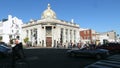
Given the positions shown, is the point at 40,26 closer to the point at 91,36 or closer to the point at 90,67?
the point at 91,36

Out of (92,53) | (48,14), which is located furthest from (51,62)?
(48,14)

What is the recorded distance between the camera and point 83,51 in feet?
86.1

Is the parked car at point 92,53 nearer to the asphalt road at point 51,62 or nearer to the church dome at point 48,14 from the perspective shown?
the asphalt road at point 51,62

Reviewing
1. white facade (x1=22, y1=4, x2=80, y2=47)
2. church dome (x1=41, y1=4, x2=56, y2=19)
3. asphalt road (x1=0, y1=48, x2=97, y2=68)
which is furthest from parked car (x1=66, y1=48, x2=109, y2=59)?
church dome (x1=41, y1=4, x2=56, y2=19)

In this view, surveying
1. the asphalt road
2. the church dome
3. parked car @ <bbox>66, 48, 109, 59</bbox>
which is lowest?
the asphalt road

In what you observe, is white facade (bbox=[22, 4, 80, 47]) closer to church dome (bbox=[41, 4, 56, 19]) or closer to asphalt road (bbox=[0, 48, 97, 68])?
church dome (bbox=[41, 4, 56, 19])

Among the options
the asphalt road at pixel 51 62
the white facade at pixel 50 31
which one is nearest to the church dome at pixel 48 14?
the white facade at pixel 50 31

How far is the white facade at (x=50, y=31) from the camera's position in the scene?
74.6 m

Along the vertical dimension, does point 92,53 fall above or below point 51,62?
above

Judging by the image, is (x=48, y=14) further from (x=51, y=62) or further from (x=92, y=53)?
(x=51, y=62)

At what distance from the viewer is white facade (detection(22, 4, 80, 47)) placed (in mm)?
74562

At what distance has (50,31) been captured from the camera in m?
75.3

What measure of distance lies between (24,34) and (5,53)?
61.7 metres

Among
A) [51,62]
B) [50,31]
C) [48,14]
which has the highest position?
[48,14]
